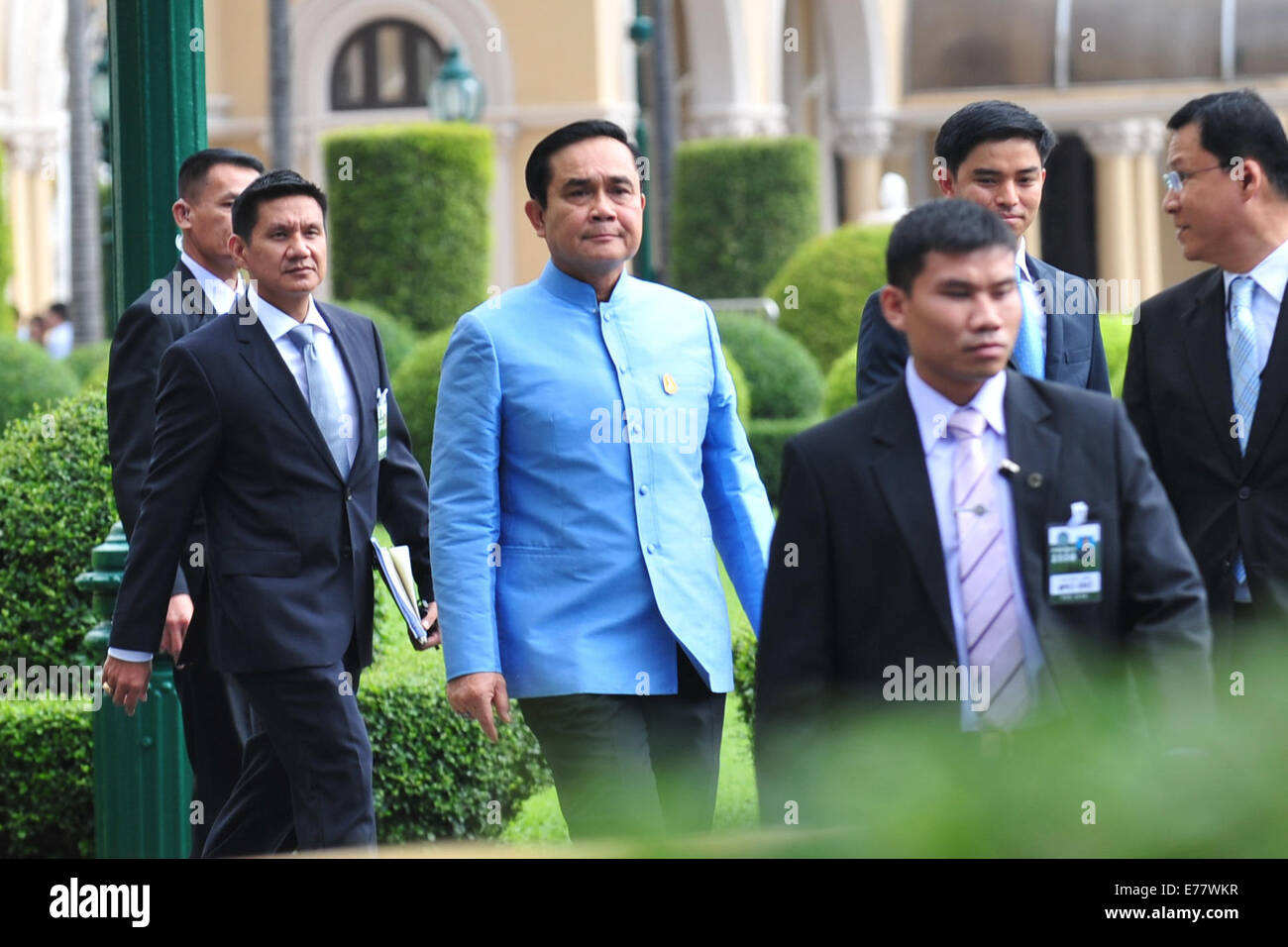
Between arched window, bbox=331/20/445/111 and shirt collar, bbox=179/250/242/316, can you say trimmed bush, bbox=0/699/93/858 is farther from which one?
arched window, bbox=331/20/445/111

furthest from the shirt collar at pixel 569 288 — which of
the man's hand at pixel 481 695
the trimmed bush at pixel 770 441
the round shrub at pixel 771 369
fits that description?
the round shrub at pixel 771 369

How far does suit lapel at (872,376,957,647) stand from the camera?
275 centimetres

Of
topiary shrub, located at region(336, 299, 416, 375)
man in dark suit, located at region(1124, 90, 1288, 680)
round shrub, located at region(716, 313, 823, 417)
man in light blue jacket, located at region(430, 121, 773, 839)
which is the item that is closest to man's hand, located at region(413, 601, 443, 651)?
man in light blue jacket, located at region(430, 121, 773, 839)

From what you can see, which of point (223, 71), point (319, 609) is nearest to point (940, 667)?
point (319, 609)

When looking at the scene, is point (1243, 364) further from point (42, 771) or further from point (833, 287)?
point (833, 287)

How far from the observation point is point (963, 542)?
9.18 feet

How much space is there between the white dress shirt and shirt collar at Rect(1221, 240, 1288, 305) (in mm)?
1106

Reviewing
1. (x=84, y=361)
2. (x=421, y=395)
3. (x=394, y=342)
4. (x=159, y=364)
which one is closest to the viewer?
(x=159, y=364)

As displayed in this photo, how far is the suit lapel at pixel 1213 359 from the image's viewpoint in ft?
12.3

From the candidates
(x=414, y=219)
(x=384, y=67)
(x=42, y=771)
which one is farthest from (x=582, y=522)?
(x=384, y=67)

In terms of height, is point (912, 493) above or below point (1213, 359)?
below

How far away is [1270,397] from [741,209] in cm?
1754

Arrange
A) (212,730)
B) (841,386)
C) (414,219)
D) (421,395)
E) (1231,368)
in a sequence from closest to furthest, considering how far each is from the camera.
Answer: (1231,368) → (212,730) → (421,395) → (841,386) → (414,219)

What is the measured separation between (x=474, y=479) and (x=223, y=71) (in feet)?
64.3
